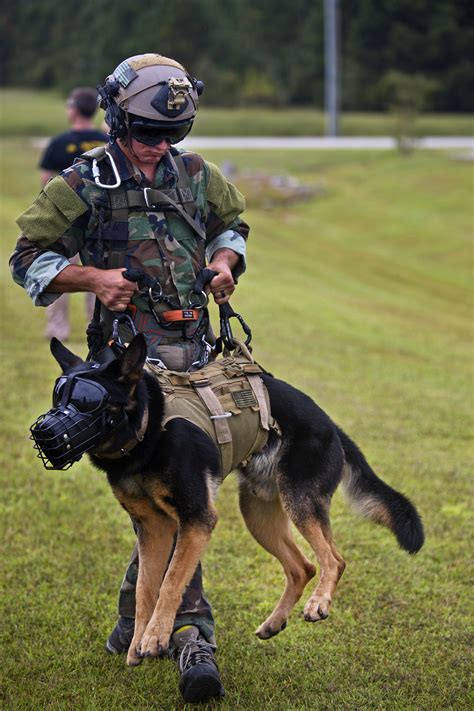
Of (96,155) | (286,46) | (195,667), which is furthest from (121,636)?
(286,46)

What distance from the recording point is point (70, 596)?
499 centimetres

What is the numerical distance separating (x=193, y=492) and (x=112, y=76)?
5.20 feet

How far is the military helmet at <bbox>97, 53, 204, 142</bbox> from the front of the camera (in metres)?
3.66

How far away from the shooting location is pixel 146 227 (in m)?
3.84

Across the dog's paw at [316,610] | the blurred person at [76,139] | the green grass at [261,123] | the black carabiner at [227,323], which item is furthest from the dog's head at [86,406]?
the green grass at [261,123]

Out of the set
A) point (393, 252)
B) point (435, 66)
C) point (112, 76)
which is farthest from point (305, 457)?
point (435, 66)

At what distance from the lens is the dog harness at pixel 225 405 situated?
379cm

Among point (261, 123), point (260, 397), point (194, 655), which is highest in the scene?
point (260, 397)

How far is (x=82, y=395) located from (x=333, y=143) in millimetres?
36341

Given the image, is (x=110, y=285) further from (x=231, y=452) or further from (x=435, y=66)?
(x=435, y=66)

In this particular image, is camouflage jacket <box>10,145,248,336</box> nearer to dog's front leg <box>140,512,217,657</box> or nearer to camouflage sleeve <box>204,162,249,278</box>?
camouflage sleeve <box>204,162,249,278</box>

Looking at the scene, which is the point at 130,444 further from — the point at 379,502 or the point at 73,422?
the point at 379,502

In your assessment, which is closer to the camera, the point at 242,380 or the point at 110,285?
the point at 110,285

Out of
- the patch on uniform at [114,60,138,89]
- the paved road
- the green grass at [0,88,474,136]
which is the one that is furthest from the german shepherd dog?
the green grass at [0,88,474,136]
